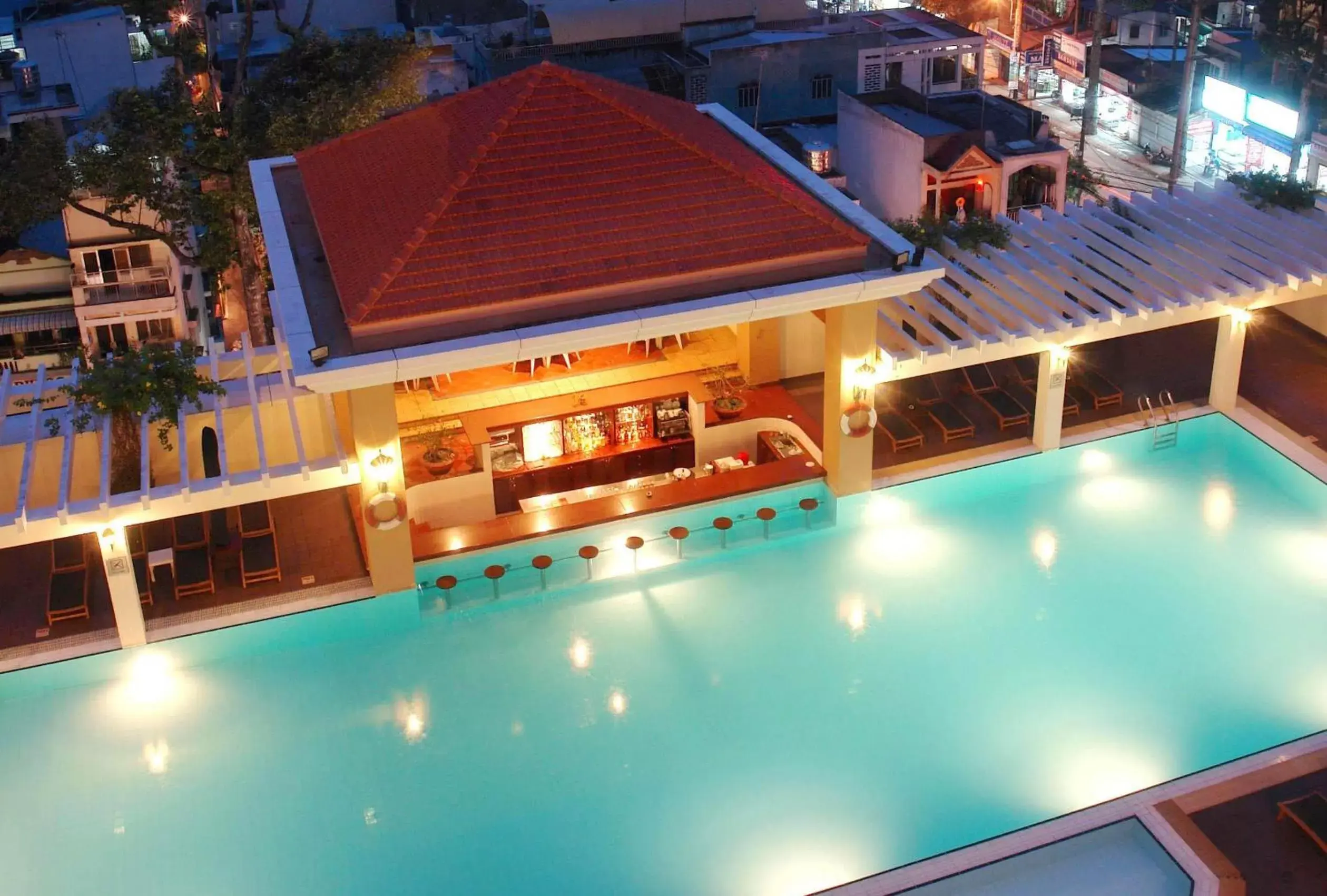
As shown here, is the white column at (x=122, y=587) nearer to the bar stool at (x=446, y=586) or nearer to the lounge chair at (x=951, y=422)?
the bar stool at (x=446, y=586)

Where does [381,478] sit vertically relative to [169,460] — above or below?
above

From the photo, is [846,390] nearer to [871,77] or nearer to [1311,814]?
[1311,814]

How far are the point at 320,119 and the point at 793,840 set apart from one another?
19845 mm

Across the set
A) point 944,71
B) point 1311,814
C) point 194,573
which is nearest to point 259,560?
point 194,573

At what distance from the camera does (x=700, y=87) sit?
49156mm

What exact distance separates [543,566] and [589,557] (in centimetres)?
84

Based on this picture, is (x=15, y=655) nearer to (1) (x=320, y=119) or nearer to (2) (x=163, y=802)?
(2) (x=163, y=802)

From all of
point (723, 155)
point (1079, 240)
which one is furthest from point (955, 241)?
point (723, 155)

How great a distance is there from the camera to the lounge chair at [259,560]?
23656 millimetres

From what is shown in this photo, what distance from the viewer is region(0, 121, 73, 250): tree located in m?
30.2

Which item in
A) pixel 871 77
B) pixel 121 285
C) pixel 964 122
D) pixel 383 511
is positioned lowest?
pixel 121 285

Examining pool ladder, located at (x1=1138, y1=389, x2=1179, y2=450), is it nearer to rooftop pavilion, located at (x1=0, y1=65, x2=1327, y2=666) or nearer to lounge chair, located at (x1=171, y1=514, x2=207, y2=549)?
rooftop pavilion, located at (x1=0, y1=65, x2=1327, y2=666)

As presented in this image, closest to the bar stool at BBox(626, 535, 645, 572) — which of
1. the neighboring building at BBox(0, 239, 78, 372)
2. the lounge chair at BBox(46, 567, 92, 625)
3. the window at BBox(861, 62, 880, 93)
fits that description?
the lounge chair at BBox(46, 567, 92, 625)

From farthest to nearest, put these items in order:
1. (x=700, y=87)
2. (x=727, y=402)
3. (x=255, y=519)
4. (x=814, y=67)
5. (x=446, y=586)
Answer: (x=814, y=67) < (x=700, y=87) < (x=727, y=402) < (x=255, y=519) < (x=446, y=586)
